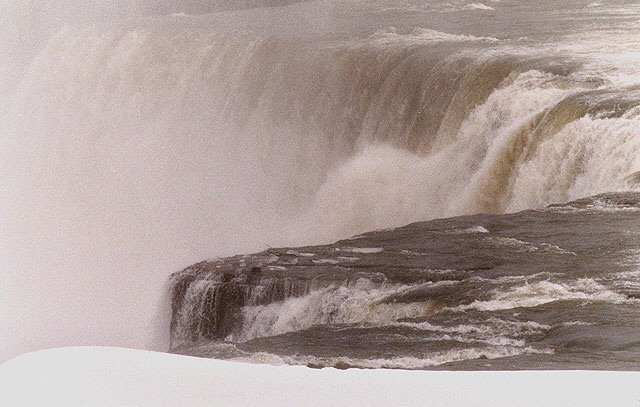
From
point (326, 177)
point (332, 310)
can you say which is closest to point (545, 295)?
point (332, 310)

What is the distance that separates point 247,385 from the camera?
197 cm

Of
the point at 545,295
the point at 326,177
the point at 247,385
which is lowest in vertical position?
the point at 326,177

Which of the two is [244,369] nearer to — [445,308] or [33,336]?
[445,308]

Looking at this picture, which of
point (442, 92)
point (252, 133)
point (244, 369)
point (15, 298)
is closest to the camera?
point (244, 369)

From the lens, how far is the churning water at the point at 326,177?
6.01 meters

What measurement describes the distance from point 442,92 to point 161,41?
722 centimetres

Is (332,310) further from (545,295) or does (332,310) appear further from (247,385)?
(247,385)

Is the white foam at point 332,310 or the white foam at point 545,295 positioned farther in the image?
the white foam at point 332,310

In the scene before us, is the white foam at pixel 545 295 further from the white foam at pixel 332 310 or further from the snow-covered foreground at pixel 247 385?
the snow-covered foreground at pixel 247 385

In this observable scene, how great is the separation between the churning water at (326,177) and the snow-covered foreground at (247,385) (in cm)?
241

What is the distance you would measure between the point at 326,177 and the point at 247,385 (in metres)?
11.1

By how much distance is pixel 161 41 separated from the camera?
56.7 ft

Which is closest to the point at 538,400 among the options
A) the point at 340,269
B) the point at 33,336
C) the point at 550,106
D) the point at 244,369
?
the point at 244,369

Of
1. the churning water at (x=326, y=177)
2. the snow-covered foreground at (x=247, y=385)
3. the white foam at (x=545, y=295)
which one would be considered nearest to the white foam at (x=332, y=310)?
the churning water at (x=326, y=177)
